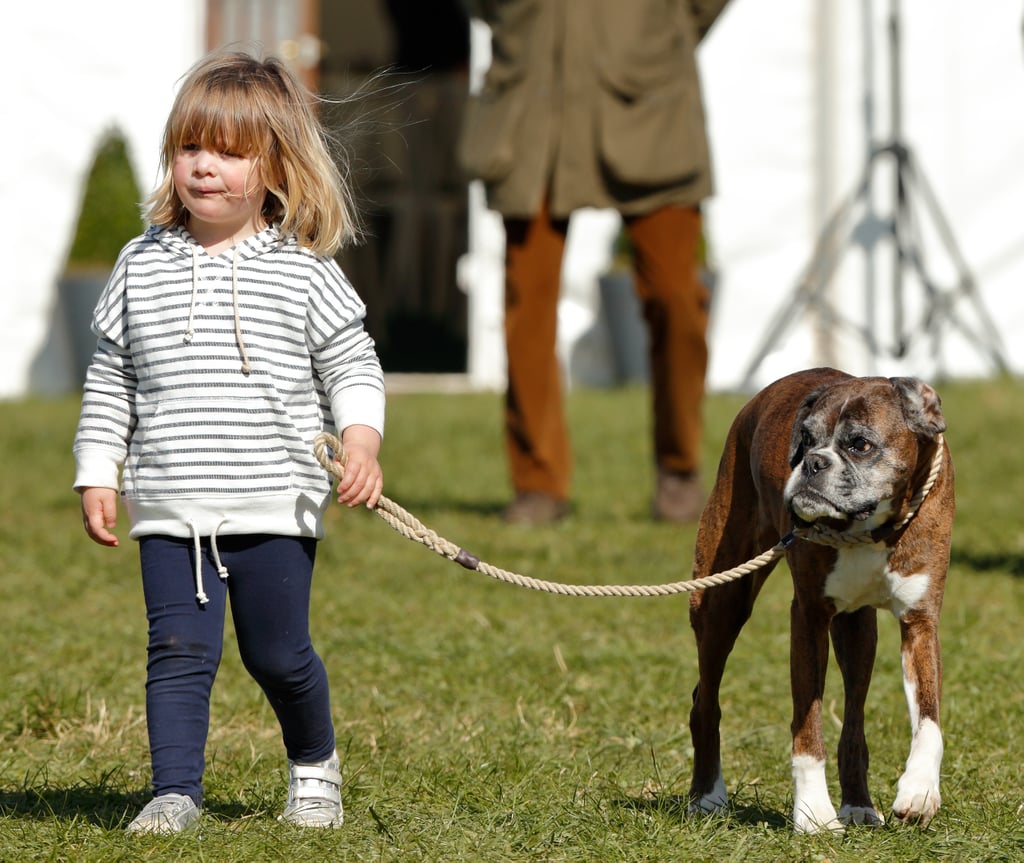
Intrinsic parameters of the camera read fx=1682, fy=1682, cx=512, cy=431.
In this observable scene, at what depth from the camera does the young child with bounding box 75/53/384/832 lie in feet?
10.0

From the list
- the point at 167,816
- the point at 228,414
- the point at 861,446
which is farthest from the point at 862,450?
the point at 167,816

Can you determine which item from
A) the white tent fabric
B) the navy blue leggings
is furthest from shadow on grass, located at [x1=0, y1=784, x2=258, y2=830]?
the white tent fabric

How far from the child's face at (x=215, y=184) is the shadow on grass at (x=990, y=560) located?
350cm

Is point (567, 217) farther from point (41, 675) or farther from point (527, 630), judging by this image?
point (41, 675)

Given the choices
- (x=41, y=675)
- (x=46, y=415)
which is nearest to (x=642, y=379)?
(x=46, y=415)

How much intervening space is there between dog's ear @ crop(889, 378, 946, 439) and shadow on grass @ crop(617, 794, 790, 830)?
2.54ft

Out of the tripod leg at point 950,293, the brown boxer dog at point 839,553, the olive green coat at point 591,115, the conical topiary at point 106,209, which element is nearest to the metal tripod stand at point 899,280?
the tripod leg at point 950,293

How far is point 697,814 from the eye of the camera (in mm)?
3150

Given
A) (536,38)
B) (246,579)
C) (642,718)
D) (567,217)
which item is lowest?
(642,718)

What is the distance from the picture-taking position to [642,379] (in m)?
11.5

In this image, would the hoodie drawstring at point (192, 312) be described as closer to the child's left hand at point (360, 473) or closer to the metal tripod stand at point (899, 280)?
the child's left hand at point (360, 473)

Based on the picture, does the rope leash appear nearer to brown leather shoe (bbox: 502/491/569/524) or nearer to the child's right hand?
the child's right hand

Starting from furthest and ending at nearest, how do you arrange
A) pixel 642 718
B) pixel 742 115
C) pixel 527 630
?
pixel 742 115 → pixel 527 630 → pixel 642 718

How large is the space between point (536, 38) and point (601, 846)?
13.9 feet
